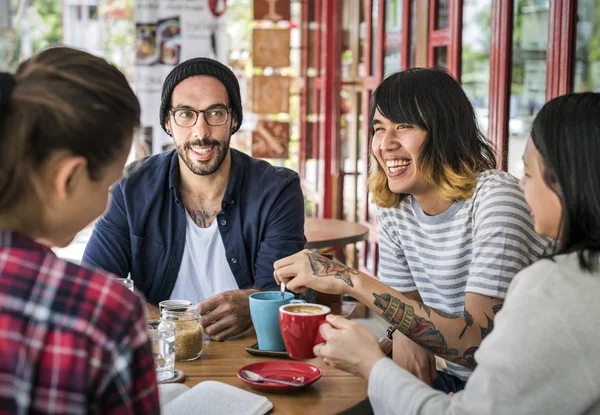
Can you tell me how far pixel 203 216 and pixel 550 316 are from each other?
1373 mm

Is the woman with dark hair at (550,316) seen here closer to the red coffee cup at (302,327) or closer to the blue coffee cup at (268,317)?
the red coffee cup at (302,327)

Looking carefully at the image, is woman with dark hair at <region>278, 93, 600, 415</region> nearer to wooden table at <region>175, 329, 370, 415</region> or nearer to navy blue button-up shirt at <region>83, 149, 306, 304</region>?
wooden table at <region>175, 329, 370, 415</region>

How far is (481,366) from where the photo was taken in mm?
1062

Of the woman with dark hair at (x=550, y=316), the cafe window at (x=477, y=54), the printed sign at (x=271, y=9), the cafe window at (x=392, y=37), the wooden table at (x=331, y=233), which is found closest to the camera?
the woman with dark hair at (x=550, y=316)

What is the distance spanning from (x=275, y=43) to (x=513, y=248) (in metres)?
3.87

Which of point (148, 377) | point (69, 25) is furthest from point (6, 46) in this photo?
point (148, 377)

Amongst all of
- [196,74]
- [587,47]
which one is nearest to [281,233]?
[196,74]

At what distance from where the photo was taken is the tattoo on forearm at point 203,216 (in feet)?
7.26

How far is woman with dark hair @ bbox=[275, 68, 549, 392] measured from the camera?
62.1 inches

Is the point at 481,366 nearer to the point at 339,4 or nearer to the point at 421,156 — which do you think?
the point at 421,156

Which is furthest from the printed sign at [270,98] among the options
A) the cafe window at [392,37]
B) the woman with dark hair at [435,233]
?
the woman with dark hair at [435,233]

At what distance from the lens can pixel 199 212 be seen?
2227 mm

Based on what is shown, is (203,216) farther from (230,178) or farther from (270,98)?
(270,98)

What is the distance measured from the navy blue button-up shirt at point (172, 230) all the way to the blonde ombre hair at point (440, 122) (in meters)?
0.54
